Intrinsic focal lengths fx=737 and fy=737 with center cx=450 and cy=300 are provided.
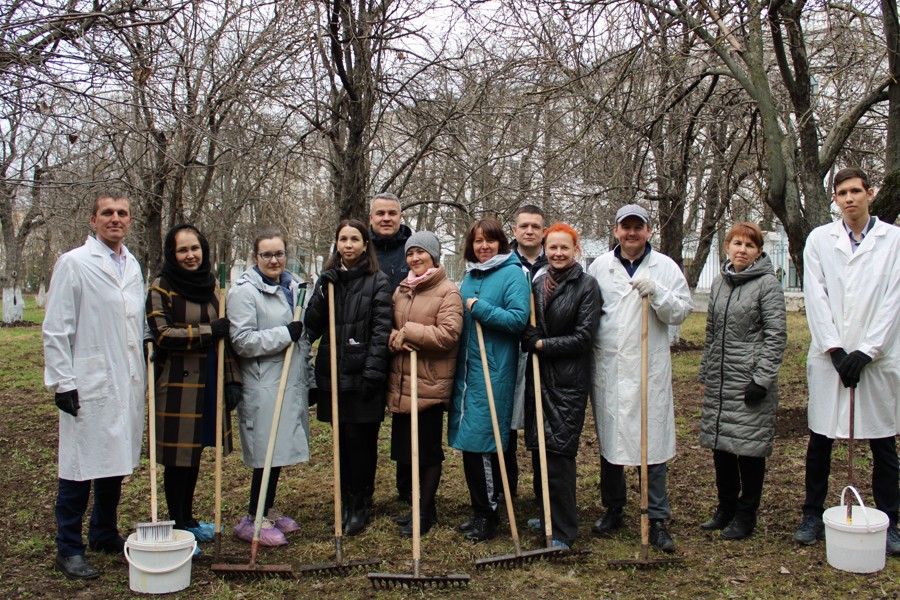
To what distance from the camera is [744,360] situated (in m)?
4.04

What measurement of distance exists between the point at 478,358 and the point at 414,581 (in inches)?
48.9

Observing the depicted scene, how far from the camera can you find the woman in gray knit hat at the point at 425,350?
161 inches

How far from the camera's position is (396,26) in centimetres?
671

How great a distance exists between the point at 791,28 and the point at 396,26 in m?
3.44

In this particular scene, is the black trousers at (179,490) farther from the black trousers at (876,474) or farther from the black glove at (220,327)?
the black trousers at (876,474)

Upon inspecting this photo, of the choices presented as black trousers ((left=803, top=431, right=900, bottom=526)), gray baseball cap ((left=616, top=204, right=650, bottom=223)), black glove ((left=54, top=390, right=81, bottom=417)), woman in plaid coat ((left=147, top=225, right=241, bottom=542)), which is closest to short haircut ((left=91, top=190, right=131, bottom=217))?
woman in plaid coat ((left=147, top=225, right=241, bottom=542))

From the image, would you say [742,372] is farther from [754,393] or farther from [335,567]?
[335,567]

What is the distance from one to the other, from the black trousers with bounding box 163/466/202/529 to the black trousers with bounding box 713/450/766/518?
2992 millimetres

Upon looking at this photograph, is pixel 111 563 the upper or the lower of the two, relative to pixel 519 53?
lower

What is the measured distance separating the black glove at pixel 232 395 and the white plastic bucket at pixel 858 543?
3.18 meters

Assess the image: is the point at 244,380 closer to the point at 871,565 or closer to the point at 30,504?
the point at 30,504

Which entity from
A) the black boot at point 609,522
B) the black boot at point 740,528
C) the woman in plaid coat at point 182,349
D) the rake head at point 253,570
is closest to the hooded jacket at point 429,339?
the woman in plaid coat at point 182,349

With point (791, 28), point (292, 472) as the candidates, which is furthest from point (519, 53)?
point (292, 472)

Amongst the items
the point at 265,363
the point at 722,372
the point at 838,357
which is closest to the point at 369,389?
the point at 265,363
